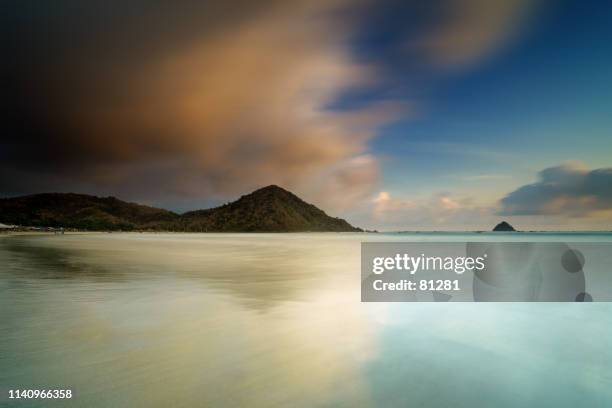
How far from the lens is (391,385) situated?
5.40 meters

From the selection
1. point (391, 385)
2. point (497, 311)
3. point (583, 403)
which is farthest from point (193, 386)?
point (497, 311)

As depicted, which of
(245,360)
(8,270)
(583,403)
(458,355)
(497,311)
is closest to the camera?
(583,403)

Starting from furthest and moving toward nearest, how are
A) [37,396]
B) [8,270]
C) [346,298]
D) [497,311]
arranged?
[8,270] → [346,298] → [497,311] → [37,396]

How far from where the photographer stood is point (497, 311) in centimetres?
1099

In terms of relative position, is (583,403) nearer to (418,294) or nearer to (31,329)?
(418,294)

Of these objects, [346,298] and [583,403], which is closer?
[583,403]

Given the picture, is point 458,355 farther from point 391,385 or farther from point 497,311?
point 497,311

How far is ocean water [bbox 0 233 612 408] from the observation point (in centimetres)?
504

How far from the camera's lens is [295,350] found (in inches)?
274

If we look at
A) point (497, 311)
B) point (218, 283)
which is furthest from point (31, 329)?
point (497, 311)

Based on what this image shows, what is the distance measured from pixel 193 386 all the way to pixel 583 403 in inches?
231

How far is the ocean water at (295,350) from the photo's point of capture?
5.04 metres

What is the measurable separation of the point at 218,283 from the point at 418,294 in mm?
8753

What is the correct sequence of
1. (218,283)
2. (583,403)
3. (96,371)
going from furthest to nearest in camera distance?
(218,283) → (96,371) → (583,403)
